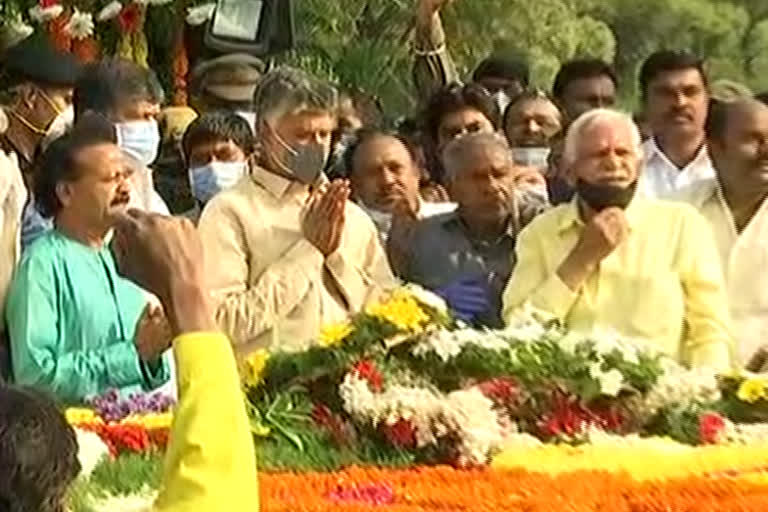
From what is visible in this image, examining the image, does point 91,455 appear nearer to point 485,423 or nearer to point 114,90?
point 485,423

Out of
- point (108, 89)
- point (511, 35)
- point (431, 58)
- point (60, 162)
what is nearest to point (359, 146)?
point (108, 89)

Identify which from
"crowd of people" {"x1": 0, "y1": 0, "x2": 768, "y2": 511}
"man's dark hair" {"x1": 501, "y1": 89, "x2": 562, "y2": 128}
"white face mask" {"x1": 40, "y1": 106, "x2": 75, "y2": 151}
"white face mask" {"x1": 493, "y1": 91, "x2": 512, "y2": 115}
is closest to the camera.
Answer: "crowd of people" {"x1": 0, "y1": 0, "x2": 768, "y2": 511}

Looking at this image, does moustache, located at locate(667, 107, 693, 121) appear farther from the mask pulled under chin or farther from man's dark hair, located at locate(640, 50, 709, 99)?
the mask pulled under chin

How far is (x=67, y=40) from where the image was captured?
13914 millimetres

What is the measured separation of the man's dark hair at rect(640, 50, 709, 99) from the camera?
994cm

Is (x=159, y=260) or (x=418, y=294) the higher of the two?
(x=159, y=260)

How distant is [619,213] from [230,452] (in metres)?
3.93

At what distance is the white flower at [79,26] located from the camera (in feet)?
45.6

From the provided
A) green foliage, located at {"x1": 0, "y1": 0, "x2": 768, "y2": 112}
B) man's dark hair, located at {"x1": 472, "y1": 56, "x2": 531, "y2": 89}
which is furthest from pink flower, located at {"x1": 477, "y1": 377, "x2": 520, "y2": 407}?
green foliage, located at {"x1": 0, "y1": 0, "x2": 768, "y2": 112}

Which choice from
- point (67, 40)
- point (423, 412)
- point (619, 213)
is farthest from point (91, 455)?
point (67, 40)

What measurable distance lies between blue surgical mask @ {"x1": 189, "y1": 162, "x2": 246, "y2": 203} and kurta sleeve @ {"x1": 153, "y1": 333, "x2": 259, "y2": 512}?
5344 mm

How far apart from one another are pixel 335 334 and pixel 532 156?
3078 mm

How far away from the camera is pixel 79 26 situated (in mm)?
13906

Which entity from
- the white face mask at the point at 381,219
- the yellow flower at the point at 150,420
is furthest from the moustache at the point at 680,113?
the yellow flower at the point at 150,420
